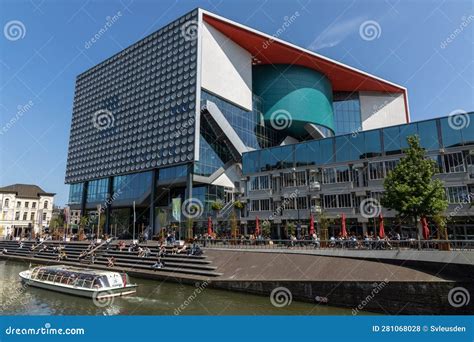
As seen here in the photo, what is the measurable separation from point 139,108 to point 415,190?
53.7 metres

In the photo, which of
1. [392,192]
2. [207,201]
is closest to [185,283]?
[392,192]

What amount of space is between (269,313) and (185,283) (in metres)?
10.1

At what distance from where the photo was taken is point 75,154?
3196 inches

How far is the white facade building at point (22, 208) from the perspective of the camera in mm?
86625

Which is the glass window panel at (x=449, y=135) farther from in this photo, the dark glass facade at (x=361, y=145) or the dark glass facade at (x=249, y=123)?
the dark glass facade at (x=249, y=123)

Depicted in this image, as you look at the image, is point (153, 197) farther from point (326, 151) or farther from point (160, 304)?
point (160, 304)

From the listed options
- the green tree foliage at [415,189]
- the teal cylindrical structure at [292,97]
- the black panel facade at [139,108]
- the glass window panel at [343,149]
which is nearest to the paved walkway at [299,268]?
the green tree foliage at [415,189]

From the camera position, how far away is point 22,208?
89.7m

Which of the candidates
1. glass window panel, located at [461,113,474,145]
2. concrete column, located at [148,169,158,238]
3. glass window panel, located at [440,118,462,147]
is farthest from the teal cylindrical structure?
glass window panel, located at [461,113,474,145]

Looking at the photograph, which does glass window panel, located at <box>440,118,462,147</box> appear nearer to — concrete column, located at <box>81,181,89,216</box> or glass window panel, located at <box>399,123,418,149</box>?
glass window panel, located at <box>399,123,418,149</box>

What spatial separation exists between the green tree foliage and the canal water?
476 inches

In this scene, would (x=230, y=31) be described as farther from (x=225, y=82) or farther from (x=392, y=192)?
(x=392, y=192)

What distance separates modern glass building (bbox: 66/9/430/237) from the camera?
167ft

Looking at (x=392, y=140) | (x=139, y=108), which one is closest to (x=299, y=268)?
(x=392, y=140)
